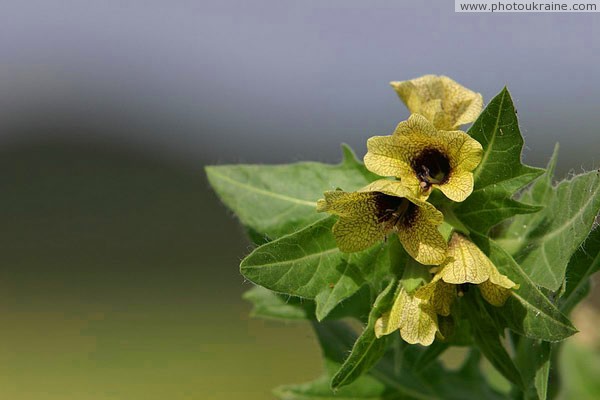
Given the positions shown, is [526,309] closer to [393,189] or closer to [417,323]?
[417,323]

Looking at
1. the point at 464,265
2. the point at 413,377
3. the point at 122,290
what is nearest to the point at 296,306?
the point at 413,377

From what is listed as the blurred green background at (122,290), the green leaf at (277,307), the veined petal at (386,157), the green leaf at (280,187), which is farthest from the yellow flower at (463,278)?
the blurred green background at (122,290)

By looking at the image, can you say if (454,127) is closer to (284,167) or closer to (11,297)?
(284,167)

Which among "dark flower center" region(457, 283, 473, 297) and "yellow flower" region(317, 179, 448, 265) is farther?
"dark flower center" region(457, 283, 473, 297)

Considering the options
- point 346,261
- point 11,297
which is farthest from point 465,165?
point 11,297

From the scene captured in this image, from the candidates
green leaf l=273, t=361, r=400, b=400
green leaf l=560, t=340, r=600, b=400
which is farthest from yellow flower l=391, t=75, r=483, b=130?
green leaf l=560, t=340, r=600, b=400

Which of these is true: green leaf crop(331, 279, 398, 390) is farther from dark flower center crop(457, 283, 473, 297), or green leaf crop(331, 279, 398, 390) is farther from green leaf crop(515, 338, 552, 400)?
green leaf crop(515, 338, 552, 400)
